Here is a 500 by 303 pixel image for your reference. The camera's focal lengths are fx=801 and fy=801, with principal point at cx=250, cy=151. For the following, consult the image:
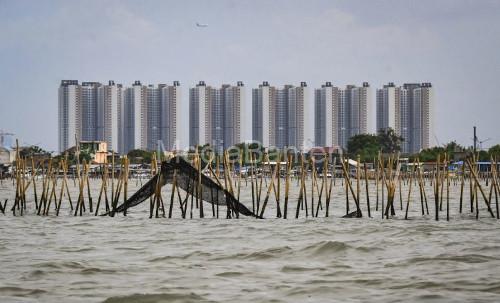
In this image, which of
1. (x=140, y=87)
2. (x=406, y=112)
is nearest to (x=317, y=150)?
(x=406, y=112)

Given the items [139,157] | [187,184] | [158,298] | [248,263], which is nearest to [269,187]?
[187,184]

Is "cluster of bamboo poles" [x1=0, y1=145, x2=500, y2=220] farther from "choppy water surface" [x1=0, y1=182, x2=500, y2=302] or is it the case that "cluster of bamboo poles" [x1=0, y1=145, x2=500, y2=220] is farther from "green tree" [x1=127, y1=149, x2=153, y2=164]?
"green tree" [x1=127, y1=149, x2=153, y2=164]

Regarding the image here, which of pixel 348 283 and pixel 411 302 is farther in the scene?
pixel 348 283

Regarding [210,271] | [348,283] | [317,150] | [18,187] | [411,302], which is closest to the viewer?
[411,302]

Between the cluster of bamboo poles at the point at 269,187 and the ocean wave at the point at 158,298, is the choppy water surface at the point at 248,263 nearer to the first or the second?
the ocean wave at the point at 158,298

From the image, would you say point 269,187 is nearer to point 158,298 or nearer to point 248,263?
point 248,263

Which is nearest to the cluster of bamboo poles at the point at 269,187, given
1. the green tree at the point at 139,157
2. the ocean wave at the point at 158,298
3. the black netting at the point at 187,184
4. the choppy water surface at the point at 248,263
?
the black netting at the point at 187,184

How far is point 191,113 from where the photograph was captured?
106 meters

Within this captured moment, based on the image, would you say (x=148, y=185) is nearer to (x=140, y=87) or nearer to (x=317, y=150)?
(x=317, y=150)

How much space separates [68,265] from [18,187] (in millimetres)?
Result: 9077

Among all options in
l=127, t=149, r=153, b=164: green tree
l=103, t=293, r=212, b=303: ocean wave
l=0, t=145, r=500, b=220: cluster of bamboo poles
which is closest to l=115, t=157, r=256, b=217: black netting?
l=0, t=145, r=500, b=220: cluster of bamboo poles

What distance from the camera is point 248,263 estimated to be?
931cm

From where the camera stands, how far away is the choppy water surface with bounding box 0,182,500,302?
7.15 metres

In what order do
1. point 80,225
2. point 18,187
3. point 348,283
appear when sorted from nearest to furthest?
point 348,283 → point 80,225 → point 18,187
